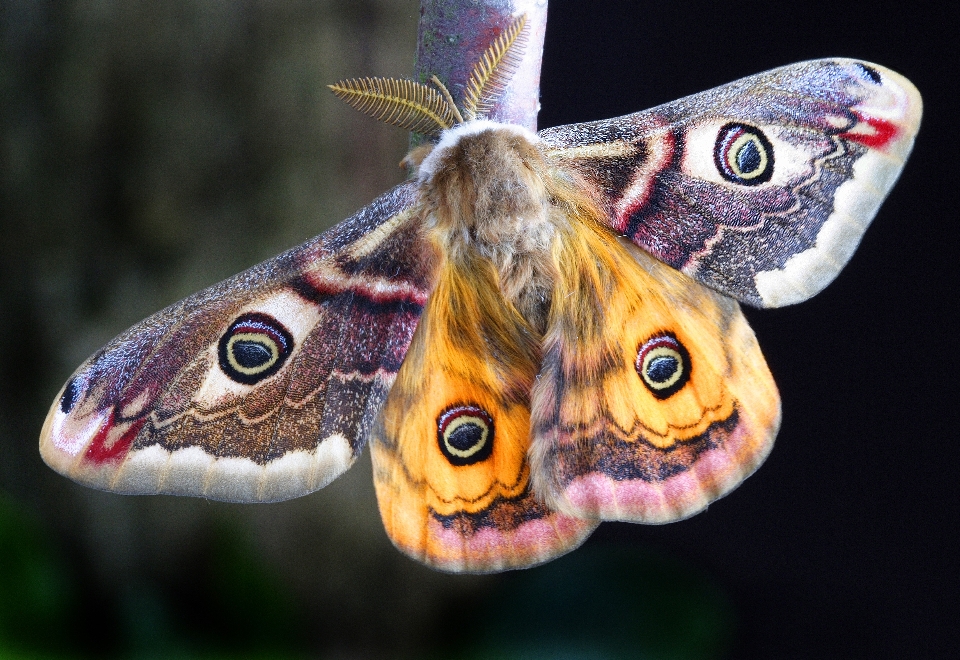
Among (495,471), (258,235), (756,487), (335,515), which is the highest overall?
(495,471)

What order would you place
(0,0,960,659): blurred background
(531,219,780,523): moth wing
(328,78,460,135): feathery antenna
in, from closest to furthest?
1. (328,78,460,135): feathery antenna
2. (531,219,780,523): moth wing
3. (0,0,960,659): blurred background

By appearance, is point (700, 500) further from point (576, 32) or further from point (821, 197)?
point (576, 32)

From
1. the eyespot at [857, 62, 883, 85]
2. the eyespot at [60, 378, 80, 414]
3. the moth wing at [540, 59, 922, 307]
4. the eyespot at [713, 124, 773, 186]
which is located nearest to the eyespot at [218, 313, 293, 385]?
the eyespot at [60, 378, 80, 414]

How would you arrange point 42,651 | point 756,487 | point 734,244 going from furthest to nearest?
point 756,487 → point 42,651 → point 734,244

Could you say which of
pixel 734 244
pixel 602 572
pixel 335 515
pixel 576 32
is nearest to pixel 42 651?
pixel 335 515

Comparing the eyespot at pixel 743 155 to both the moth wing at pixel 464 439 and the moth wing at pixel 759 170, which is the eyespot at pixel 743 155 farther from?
the moth wing at pixel 464 439

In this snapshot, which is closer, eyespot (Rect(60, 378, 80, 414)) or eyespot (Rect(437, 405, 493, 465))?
eyespot (Rect(60, 378, 80, 414))

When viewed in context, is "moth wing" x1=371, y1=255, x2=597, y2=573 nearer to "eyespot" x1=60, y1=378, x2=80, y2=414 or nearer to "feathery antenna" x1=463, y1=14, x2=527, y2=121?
"feathery antenna" x1=463, y1=14, x2=527, y2=121

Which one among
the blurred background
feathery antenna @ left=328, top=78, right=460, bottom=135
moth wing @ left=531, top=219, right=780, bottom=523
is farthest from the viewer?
the blurred background

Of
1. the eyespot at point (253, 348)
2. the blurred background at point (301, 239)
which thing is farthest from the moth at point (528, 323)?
the blurred background at point (301, 239)
